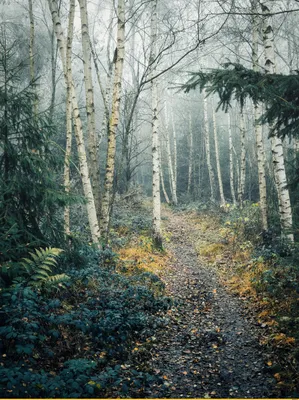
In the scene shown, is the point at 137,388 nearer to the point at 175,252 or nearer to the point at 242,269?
the point at 242,269

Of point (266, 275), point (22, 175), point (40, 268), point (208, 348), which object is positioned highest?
point (22, 175)

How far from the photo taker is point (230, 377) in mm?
4105

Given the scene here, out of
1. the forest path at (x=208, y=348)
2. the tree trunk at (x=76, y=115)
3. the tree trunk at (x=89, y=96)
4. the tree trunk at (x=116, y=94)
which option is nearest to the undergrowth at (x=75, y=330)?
the forest path at (x=208, y=348)

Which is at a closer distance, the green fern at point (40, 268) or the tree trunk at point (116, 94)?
the green fern at point (40, 268)

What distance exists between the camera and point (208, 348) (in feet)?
16.0

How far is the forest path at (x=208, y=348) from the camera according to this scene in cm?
393

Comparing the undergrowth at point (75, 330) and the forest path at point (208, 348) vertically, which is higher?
the undergrowth at point (75, 330)

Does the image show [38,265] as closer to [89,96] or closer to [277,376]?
[277,376]

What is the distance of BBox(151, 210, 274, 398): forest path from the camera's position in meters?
3.93

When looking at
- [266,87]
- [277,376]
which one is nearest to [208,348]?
[277,376]

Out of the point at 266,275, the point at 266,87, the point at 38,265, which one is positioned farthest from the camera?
the point at 266,275

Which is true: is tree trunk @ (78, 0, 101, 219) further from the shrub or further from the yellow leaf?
the yellow leaf

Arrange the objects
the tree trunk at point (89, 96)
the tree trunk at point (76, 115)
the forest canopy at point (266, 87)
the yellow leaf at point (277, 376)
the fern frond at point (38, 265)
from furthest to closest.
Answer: the tree trunk at point (89, 96)
the tree trunk at point (76, 115)
the forest canopy at point (266, 87)
the fern frond at point (38, 265)
the yellow leaf at point (277, 376)

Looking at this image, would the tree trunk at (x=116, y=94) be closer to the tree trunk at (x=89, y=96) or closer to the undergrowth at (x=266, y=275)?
the tree trunk at (x=89, y=96)
